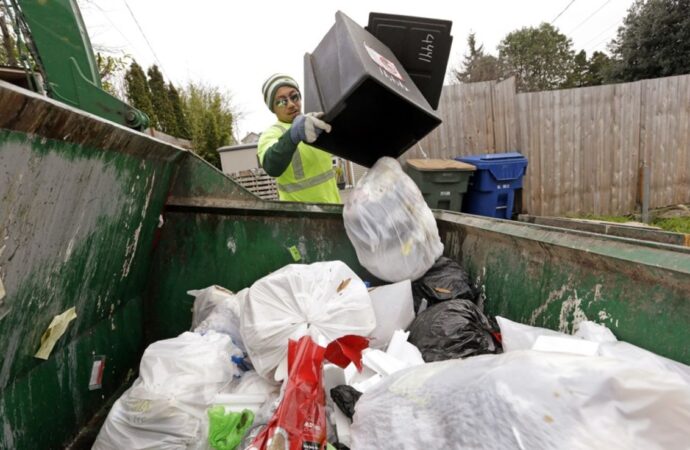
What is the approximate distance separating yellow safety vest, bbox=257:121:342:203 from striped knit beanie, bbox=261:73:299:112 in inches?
7.3

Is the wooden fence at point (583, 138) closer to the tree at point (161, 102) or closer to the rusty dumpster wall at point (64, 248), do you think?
the rusty dumpster wall at point (64, 248)

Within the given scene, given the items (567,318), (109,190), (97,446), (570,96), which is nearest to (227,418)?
(97,446)

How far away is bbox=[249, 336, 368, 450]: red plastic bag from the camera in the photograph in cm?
94

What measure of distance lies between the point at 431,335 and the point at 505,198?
3450mm

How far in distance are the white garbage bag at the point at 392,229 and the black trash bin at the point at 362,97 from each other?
389 mm

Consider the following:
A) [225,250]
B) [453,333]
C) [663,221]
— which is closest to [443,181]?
[225,250]

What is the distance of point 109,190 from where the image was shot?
4.35 ft

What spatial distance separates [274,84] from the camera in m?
2.53

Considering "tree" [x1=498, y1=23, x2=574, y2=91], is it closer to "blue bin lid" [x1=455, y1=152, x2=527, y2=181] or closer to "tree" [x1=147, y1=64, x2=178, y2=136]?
"tree" [x1=147, y1=64, x2=178, y2=136]

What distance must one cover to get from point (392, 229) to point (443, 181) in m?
2.57

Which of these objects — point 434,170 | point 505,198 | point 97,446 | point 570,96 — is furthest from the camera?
point 570,96

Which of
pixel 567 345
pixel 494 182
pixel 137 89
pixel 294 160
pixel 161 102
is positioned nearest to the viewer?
pixel 567 345

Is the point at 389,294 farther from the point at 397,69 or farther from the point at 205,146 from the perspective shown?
the point at 205,146

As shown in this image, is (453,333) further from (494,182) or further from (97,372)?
(494,182)
